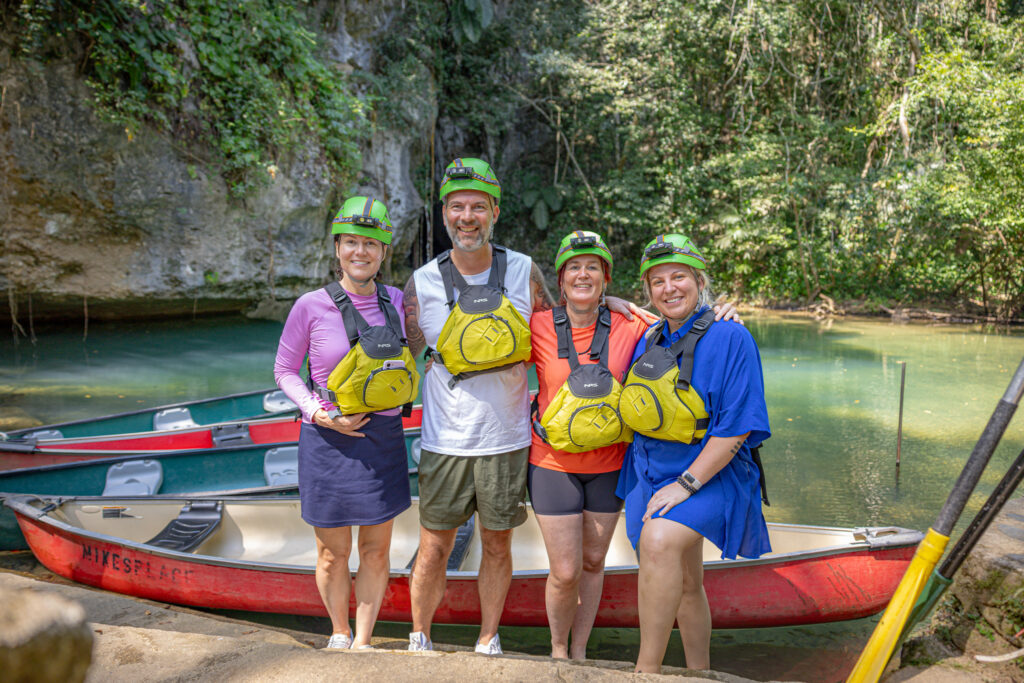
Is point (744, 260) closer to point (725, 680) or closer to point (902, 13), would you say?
point (902, 13)

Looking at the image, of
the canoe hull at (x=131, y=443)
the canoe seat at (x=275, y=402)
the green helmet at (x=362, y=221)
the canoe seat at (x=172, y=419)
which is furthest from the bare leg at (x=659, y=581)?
the canoe seat at (x=275, y=402)

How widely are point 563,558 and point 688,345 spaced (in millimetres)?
1087

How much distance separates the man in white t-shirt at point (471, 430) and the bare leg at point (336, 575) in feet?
1.21

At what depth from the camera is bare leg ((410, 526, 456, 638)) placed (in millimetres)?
3201

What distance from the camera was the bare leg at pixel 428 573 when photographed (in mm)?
3201

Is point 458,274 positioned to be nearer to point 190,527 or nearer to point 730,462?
point 730,462

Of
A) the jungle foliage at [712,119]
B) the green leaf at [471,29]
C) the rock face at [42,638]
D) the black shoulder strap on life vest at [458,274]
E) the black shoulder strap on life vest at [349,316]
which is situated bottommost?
the rock face at [42,638]

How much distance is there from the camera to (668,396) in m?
2.76

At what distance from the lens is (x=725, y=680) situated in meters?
2.57

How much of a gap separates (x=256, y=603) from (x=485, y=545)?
2.13m

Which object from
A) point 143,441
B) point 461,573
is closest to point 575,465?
point 461,573

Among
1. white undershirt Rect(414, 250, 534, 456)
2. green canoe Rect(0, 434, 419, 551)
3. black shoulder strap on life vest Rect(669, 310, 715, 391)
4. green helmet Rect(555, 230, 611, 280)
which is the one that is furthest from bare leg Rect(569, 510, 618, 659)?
green canoe Rect(0, 434, 419, 551)

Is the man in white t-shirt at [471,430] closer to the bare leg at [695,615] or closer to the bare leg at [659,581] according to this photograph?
the bare leg at [659,581]

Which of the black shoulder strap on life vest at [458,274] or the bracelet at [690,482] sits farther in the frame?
the black shoulder strap on life vest at [458,274]
